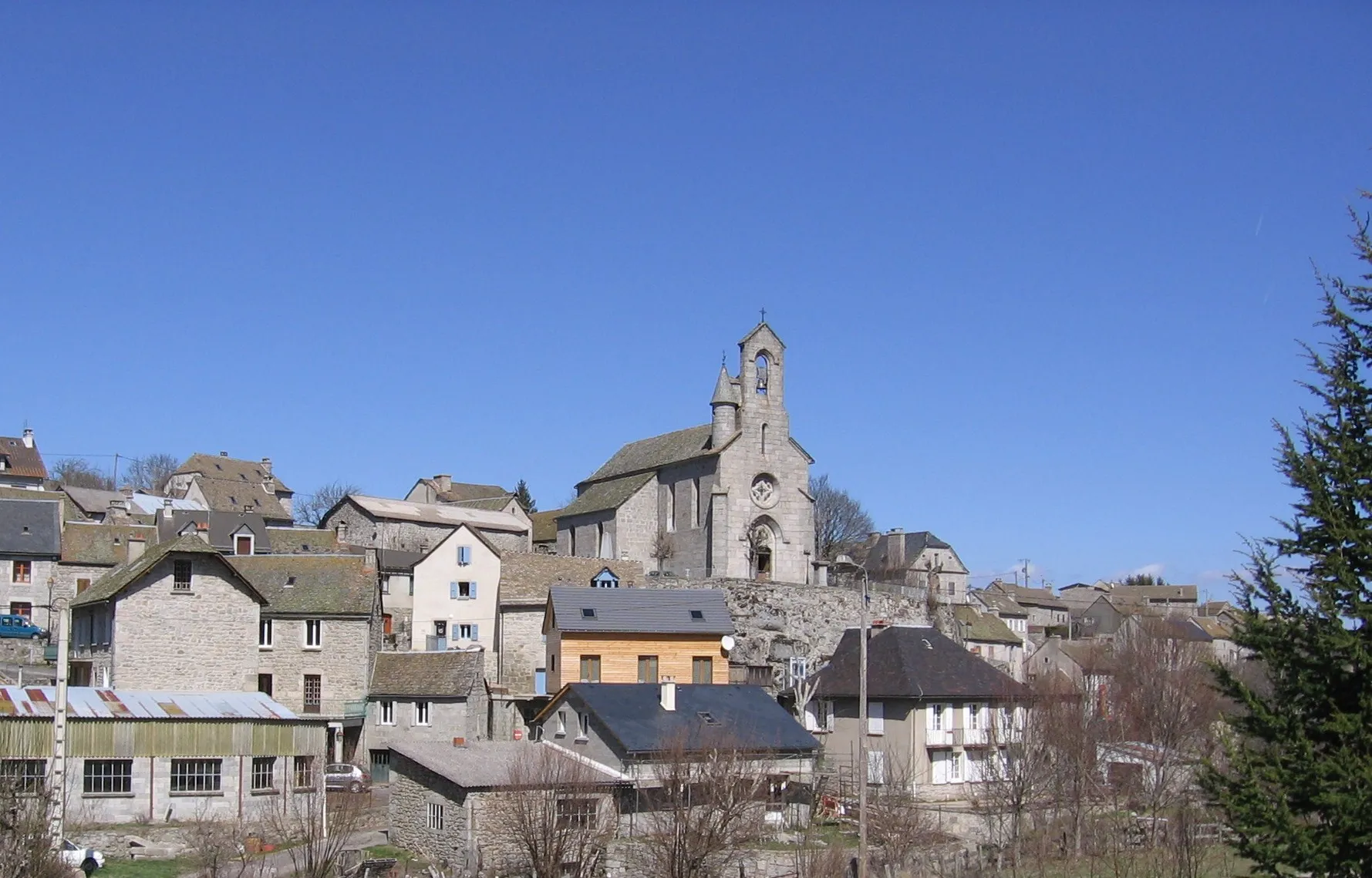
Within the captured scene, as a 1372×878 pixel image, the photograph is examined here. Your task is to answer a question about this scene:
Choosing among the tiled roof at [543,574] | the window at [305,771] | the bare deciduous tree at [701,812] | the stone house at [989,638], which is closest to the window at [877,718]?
the bare deciduous tree at [701,812]

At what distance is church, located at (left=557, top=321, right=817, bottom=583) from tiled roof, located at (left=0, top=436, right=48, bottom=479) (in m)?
46.4

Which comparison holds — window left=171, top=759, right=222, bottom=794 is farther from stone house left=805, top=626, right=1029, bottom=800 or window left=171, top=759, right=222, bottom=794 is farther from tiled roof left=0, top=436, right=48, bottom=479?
tiled roof left=0, top=436, right=48, bottom=479

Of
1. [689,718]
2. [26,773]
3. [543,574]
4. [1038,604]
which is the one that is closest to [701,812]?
[689,718]

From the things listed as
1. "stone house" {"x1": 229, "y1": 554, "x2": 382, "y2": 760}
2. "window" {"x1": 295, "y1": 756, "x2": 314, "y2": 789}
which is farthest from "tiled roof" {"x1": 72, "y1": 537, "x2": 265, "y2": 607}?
"window" {"x1": 295, "y1": 756, "x2": 314, "y2": 789}

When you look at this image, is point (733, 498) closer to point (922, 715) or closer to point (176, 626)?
point (922, 715)

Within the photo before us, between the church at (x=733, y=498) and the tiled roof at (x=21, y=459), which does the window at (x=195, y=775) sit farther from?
the tiled roof at (x=21, y=459)

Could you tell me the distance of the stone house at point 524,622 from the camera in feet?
193

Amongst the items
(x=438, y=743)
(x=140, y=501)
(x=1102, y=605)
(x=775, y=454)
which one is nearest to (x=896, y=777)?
(x=438, y=743)

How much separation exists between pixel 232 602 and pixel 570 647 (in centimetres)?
1279

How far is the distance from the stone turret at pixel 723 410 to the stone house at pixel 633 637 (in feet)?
56.4

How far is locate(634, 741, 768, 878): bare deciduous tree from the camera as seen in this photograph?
105 feet

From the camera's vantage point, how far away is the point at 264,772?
40.2 meters

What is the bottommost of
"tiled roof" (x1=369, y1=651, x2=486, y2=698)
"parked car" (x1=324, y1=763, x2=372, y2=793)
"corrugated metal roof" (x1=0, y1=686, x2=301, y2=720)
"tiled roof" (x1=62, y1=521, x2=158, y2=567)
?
"parked car" (x1=324, y1=763, x2=372, y2=793)

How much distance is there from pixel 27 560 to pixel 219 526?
13634 mm
